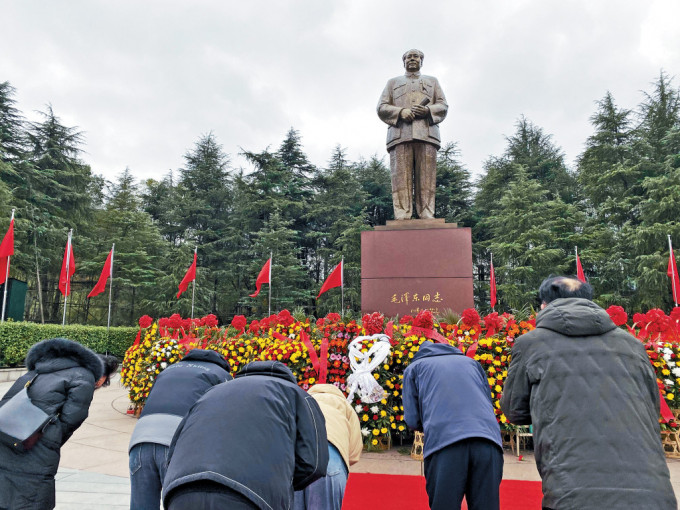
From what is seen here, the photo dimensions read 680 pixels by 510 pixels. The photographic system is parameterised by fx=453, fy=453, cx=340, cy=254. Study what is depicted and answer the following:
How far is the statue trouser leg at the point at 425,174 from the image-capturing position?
7105mm

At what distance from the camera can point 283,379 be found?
1.63 meters

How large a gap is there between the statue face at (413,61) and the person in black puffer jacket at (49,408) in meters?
6.53

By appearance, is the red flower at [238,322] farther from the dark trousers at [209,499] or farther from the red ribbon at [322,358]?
the dark trousers at [209,499]

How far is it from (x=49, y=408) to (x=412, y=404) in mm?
1933

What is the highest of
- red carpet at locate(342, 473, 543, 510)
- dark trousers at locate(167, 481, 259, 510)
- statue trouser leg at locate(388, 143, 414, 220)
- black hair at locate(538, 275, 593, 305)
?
statue trouser leg at locate(388, 143, 414, 220)

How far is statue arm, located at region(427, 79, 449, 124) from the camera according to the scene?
7080 mm

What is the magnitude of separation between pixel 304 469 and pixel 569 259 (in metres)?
18.5

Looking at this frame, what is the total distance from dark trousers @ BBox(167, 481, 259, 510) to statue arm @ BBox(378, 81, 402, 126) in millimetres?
6646

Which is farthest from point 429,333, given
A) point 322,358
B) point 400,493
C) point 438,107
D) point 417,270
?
point 438,107

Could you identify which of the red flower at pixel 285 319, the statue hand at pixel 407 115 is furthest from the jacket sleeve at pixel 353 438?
the statue hand at pixel 407 115

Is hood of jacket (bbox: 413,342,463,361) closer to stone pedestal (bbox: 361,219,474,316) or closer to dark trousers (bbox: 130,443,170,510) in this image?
dark trousers (bbox: 130,443,170,510)

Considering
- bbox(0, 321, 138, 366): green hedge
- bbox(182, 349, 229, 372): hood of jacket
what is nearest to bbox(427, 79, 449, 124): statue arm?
bbox(182, 349, 229, 372): hood of jacket

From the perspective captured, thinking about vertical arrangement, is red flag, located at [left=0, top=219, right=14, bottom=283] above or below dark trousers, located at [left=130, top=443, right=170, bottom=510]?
above

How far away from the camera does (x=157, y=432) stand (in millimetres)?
2236
